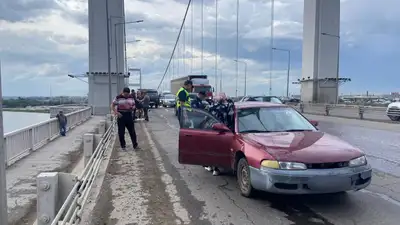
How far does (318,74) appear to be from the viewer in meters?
44.6

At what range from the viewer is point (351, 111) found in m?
28.3

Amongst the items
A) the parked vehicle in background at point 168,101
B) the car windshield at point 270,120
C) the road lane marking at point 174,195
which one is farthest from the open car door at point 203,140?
the parked vehicle in background at point 168,101

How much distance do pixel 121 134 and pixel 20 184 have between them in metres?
3.86

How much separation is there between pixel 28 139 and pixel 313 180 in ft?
29.9

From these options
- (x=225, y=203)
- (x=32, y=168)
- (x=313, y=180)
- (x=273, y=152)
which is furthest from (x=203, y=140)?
(x=32, y=168)

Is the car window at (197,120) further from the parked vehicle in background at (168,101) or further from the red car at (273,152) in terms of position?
the parked vehicle in background at (168,101)

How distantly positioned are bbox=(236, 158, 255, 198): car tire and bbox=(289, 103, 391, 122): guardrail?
19576 millimetres

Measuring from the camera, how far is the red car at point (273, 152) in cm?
513

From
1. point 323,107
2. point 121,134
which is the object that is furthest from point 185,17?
point 121,134

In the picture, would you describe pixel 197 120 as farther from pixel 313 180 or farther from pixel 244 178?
pixel 313 180

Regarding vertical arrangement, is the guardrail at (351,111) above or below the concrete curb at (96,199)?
above

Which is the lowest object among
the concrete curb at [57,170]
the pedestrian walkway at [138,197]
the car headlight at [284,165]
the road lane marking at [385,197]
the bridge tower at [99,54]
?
the concrete curb at [57,170]

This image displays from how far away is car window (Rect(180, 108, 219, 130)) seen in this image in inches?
277

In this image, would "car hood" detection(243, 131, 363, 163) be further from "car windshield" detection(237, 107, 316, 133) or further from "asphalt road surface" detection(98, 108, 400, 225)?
"asphalt road surface" detection(98, 108, 400, 225)
